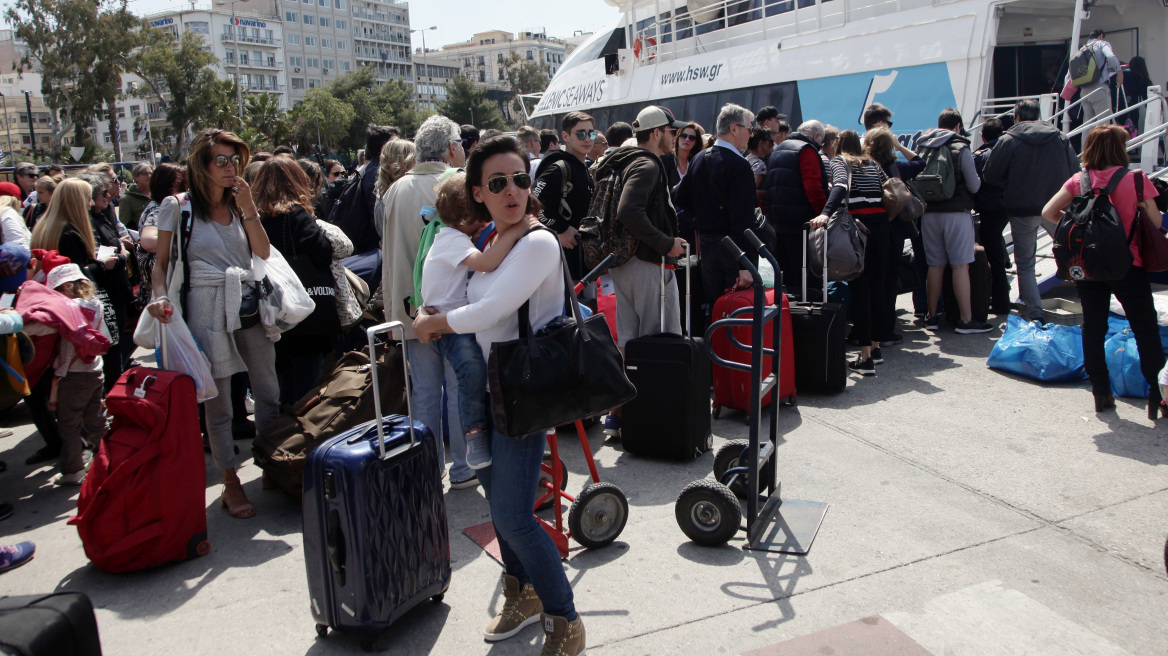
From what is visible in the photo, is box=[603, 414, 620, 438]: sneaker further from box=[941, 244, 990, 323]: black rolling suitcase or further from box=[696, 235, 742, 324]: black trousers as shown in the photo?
box=[941, 244, 990, 323]: black rolling suitcase

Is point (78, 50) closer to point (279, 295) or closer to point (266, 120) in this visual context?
point (266, 120)

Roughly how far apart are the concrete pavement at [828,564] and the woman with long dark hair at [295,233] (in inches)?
32.3

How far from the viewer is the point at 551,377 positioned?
8.16 ft

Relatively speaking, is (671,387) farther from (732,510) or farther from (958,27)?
(958,27)

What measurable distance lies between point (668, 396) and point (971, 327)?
411 centimetres

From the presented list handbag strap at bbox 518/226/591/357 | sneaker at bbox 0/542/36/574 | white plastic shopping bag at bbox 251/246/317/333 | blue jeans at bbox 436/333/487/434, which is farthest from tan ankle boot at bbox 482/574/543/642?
sneaker at bbox 0/542/36/574

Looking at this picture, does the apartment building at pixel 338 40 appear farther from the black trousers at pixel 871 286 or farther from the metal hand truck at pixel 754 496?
the metal hand truck at pixel 754 496

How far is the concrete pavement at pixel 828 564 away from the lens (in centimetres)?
288

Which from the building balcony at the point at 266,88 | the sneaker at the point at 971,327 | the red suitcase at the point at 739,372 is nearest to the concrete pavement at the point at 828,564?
the red suitcase at the point at 739,372

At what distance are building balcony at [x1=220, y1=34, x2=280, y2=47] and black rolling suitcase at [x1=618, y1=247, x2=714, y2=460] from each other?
118 meters

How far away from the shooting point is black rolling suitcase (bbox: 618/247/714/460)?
441cm

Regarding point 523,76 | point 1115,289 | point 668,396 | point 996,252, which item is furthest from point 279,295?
point 523,76

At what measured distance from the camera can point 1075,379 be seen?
567cm

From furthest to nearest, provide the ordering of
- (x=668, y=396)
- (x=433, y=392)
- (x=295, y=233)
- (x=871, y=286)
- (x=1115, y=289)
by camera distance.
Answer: (x=871, y=286)
(x=1115, y=289)
(x=295, y=233)
(x=668, y=396)
(x=433, y=392)
